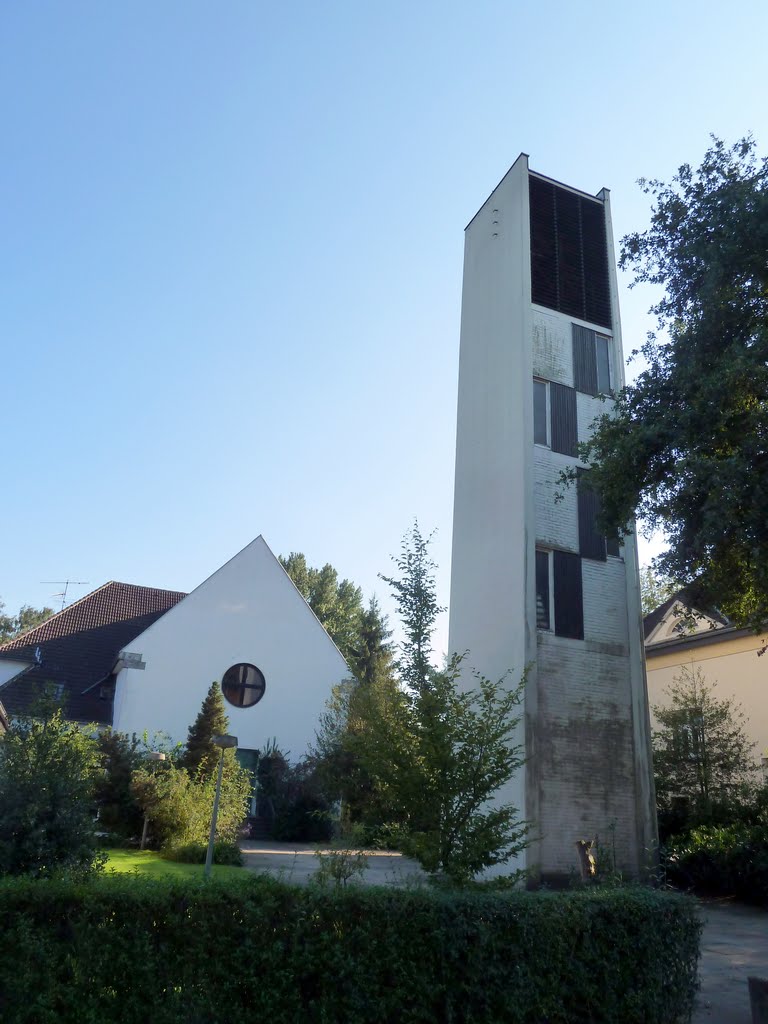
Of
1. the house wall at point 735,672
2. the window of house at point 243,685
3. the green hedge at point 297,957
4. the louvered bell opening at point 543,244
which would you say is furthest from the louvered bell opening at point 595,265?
the window of house at point 243,685

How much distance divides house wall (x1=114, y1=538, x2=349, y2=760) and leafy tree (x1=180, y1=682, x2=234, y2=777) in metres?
1.60

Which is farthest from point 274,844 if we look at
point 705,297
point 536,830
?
point 705,297

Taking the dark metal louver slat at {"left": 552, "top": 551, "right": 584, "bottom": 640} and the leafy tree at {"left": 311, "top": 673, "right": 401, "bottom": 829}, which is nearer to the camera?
the dark metal louver slat at {"left": 552, "top": 551, "right": 584, "bottom": 640}

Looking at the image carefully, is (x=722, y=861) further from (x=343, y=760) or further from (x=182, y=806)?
(x=343, y=760)

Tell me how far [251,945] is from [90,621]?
28098 mm

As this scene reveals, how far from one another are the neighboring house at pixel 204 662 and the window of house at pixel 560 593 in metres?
14.5

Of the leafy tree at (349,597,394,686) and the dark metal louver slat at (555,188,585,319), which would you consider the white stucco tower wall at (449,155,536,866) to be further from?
the leafy tree at (349,597,394,686)

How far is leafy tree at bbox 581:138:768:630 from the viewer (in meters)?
12.1

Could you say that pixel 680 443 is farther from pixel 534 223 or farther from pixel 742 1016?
pixel 534 223

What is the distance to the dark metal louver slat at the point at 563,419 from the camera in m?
18.6

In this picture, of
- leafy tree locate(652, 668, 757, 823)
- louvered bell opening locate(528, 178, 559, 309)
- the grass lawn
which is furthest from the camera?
louvered bell opening locate(528, 178, 559, 309)

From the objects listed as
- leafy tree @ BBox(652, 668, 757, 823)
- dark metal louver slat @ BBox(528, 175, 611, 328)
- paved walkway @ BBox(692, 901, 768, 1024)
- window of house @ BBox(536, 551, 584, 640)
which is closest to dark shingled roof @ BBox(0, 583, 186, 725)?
window of house @ BBox(536, 551, 584, 640)

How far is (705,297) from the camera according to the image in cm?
1316

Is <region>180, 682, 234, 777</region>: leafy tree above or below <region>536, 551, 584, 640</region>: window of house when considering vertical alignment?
below
